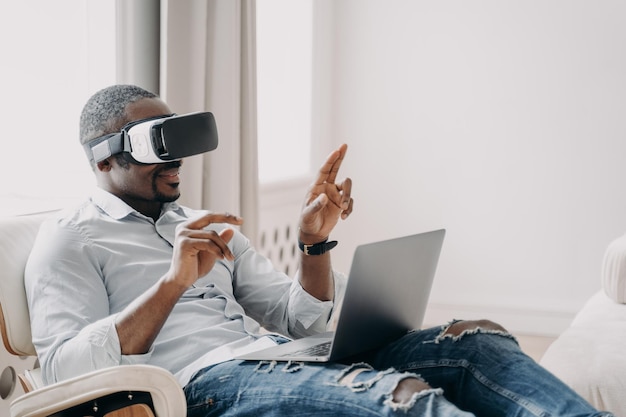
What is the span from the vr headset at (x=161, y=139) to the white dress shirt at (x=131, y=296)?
124 millimetres

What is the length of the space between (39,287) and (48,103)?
0.96 m

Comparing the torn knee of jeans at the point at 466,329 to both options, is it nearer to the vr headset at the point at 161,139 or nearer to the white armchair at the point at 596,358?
the white armchair at the point at 596,358

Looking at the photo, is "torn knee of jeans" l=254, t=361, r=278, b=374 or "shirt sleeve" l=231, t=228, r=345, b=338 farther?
"shirt sleeve" l=231, t=228, r=345, b=338

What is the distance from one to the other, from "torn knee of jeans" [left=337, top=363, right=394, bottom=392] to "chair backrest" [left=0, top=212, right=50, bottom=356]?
0.67 meters

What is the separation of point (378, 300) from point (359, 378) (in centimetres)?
17

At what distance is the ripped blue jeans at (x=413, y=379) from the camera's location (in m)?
1.43

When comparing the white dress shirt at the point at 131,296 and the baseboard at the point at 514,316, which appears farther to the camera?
the baseboard at the point at 514,316

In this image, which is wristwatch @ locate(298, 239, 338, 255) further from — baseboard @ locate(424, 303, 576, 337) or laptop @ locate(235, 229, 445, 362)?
baseboard @ locate(424, 303, 576, 337)

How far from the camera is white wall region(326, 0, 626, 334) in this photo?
393 centimetres

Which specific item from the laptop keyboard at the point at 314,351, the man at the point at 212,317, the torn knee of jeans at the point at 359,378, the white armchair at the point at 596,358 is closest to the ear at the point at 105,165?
the man at the point at 212,317

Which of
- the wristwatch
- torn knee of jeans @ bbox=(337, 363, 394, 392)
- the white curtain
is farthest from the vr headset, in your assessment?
the white curtain

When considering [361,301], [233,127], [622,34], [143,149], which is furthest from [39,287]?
[622,34]

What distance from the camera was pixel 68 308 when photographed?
165 centimetres

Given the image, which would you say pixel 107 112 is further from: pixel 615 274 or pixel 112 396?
pixel 615 274
